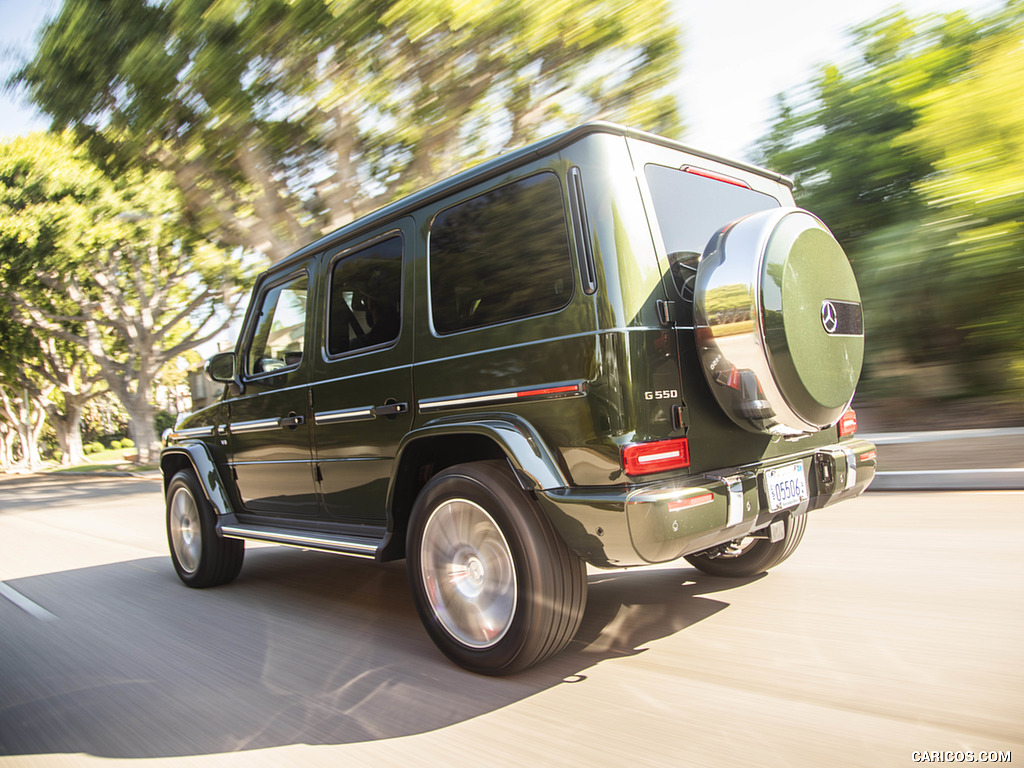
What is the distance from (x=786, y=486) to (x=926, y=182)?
20.0ft

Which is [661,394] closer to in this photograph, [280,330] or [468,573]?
[468,573]

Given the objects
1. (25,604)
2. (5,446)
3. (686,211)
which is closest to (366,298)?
(686,211)

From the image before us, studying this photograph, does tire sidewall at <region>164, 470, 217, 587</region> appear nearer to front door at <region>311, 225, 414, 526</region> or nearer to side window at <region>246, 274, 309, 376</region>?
side window at <region>246, 274, 309, 376</region>

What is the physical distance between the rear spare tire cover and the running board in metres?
1.76

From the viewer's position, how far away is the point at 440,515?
3.28 m

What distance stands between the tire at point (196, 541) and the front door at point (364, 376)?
55.2 inches

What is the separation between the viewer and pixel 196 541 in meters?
5.30

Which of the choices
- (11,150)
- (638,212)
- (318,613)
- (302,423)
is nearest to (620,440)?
(638,212)

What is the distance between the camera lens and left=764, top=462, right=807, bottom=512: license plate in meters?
3.08

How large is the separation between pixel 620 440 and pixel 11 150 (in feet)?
73.6

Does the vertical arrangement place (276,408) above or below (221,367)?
below

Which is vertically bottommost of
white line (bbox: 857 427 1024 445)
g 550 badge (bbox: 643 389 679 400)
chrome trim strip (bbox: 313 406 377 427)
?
white line (bbox: 857 427 1024 445)

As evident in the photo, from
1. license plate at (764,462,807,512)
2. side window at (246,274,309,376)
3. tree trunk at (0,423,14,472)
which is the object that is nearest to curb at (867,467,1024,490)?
license plate at (764,462,807,512)

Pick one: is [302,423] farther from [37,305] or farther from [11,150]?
[37,305]
